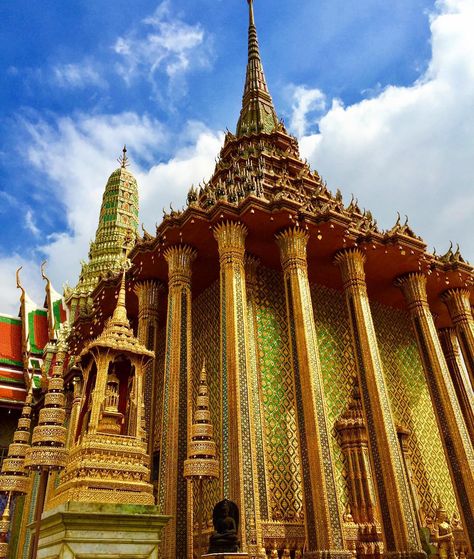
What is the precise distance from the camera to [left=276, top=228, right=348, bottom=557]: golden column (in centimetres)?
977

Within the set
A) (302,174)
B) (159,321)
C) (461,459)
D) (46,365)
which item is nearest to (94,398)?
(159,321)

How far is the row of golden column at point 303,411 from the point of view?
32.3ft

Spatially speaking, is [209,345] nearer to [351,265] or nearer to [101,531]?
Result: [351,265]

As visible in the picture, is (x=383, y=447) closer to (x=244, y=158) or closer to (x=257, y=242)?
(x=257, y=242)

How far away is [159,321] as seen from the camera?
14969 mm

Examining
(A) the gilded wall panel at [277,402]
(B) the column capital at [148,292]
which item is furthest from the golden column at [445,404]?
(B) the column capital at [148,292]

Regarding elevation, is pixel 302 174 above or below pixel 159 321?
above

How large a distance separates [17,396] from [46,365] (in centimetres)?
165

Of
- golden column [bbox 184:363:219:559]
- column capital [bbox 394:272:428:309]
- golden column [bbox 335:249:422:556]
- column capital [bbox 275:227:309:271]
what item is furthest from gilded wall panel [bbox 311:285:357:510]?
golden column [bbox 184:363:219:559]

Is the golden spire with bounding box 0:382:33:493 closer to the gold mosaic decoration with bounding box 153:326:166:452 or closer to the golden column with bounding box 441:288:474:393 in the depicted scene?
the gold mosaic decoration with bounding box 153:326:166:452

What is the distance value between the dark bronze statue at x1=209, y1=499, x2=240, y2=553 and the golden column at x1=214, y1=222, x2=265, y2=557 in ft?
8.23

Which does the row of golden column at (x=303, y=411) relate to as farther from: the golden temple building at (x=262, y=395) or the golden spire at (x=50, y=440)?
the golden spire at (x=50, y=440)

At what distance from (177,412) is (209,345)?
3262 millimetres

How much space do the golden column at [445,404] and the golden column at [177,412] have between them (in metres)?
6.80
